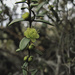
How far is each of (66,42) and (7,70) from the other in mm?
1328

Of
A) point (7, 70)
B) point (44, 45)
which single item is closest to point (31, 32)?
point (7, 70)

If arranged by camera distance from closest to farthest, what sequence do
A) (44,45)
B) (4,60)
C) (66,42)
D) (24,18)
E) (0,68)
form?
(24,18), (66,42), (0,68), (4,60), (44,45)

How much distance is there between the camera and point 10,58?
2377mm

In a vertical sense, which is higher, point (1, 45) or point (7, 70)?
point (1, 45)

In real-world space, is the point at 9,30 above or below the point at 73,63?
above

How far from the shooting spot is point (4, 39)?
2.69m

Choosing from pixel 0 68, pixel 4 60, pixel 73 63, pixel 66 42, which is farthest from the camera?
pixel 4 60

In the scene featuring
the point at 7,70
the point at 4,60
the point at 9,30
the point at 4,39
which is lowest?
the point at 7,70

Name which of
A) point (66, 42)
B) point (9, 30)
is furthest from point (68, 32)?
point (9, 30)

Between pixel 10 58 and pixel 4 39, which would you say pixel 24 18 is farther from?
pixel 4 39

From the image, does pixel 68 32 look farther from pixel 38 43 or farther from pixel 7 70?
pixel 7 70

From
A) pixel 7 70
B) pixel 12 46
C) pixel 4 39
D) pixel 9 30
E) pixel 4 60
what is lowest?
pixel 7 70

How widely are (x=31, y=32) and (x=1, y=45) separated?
80.6 inches

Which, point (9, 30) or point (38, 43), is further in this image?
point (38, 43)
